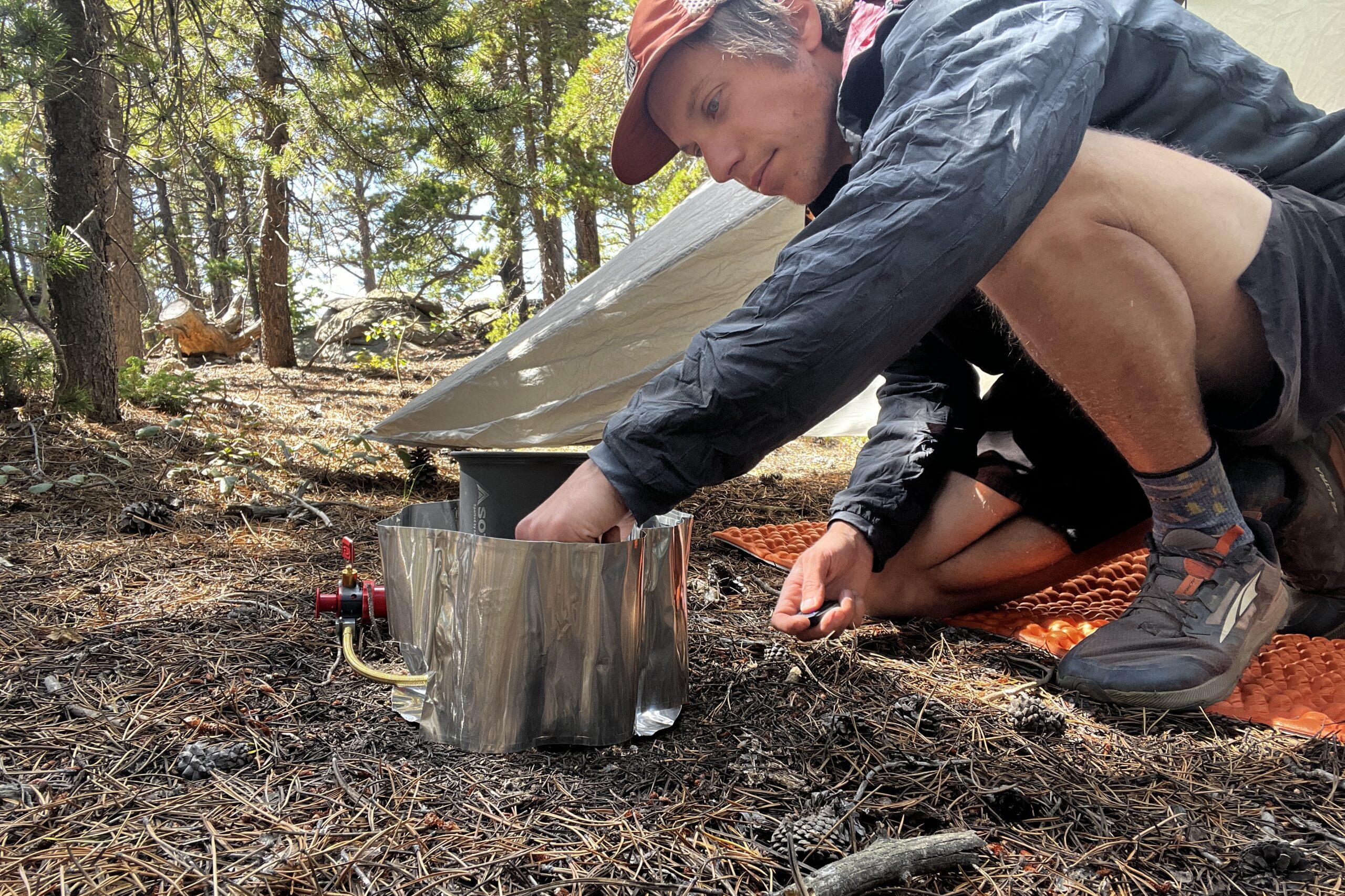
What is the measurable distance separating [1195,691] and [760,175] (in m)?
1.00

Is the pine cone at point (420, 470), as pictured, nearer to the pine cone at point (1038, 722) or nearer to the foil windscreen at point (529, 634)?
the foil windscreen at point (529, 634)

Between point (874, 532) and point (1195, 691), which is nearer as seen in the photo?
point (1195, 691)

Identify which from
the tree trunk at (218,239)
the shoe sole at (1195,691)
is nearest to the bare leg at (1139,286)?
the shoe sole at (1195,691)

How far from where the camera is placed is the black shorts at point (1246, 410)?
1063 mm

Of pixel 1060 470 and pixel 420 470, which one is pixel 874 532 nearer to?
pixel 1060 470

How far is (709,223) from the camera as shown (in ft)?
7.41

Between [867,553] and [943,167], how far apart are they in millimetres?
747

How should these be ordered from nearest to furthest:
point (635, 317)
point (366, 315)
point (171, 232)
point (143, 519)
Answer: point (143, 519)
point (635, 317)
point (366, 315)
point (171, 232)

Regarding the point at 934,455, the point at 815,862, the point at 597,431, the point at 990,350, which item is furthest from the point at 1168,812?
the point at 597,431

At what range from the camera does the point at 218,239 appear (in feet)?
13.5

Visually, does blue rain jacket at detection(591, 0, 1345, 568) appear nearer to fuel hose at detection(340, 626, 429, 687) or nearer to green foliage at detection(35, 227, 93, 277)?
fuel hose at detection(340, 626, 429, 687)

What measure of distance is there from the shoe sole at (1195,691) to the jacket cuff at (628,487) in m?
0.72

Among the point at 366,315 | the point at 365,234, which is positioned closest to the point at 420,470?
the point at 366,315

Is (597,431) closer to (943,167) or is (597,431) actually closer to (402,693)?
(402,693)
